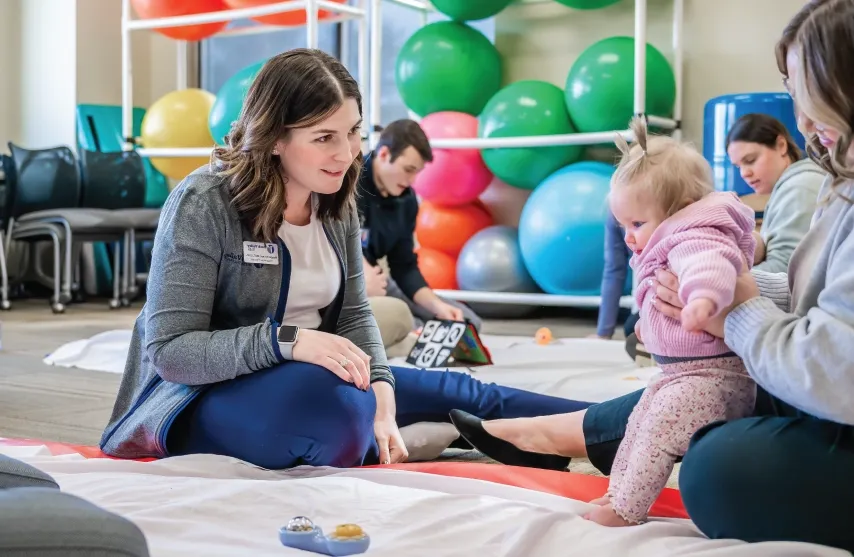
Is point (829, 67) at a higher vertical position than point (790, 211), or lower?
higher

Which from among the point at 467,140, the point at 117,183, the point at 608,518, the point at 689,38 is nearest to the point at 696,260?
the point at 608,518

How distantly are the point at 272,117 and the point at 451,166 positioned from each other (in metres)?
2.92

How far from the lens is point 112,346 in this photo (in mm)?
3230

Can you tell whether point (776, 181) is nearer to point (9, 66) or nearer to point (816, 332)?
point (816, 332)

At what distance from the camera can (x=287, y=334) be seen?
1.49 metres

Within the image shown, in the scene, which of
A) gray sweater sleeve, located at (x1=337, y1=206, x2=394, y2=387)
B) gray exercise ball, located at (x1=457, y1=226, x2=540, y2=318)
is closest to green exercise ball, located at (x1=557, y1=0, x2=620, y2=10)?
gray exercise ball, located at (x1=457, y1=226, x2=540, y2=318)

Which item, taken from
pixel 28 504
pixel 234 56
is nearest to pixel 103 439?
pixel 28 504

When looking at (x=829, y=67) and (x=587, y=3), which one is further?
(x=587, y=3)

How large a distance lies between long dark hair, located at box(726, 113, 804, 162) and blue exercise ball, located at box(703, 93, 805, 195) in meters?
0.86

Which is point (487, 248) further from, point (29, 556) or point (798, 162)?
point (29, 556)

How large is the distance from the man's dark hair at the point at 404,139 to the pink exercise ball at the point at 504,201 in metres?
1.91

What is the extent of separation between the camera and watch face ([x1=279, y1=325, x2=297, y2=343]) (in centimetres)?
149

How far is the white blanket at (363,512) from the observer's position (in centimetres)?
114

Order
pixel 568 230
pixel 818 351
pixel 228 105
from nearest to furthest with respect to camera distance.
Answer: pixel 818 351 → pixel 568 230 → pixel 228 105
